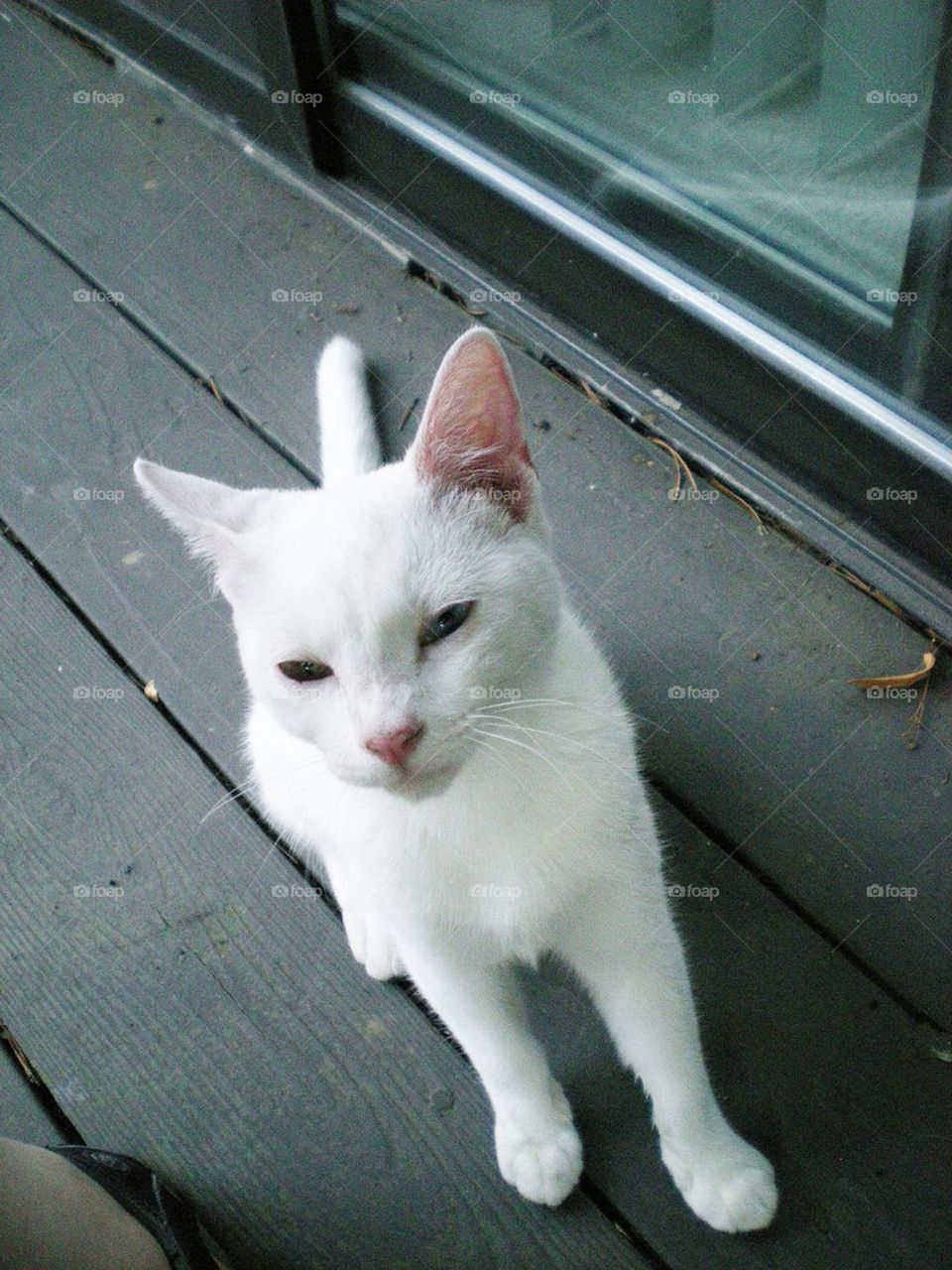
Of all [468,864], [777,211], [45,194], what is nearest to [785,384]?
[777,211]

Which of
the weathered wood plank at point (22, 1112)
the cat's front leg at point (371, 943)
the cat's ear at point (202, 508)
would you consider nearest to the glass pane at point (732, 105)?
the cat's ear at point (202, 508)

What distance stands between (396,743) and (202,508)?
314 mm

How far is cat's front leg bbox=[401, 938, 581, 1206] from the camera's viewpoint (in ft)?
4.14

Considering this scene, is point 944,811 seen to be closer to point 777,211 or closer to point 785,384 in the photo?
point 785,384

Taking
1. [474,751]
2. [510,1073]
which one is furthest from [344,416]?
[510,1073]

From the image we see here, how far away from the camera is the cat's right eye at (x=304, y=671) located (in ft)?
3.52

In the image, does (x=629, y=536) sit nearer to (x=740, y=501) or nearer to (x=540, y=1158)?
(x=740, y=501)

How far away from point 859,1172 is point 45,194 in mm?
2353

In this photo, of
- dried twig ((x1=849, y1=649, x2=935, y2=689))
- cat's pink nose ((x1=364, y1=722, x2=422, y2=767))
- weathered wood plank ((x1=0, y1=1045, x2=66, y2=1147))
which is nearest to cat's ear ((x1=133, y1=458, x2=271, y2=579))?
cat's pink nose ((x1=364, y1=722, x2=422, y2=767))

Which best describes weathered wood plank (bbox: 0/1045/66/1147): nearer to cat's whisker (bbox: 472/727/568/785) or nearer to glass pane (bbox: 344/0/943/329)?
cat's whisker (bbox: 472/727/568/785)

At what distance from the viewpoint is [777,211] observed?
5.78 feet

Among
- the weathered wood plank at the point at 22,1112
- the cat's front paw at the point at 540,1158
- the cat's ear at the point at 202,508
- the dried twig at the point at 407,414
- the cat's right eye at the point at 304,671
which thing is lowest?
the weathered wood plank at the point at 22,1112

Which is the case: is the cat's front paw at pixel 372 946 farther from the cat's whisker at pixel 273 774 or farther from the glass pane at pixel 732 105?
the glass pane at pixel 732 105

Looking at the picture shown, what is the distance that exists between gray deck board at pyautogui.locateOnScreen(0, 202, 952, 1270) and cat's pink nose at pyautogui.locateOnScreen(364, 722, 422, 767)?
0.61 m
